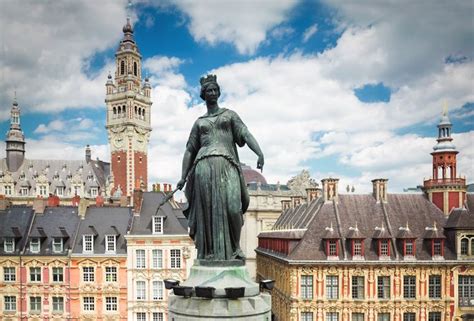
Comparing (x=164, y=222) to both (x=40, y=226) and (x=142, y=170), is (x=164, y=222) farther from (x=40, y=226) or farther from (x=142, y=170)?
(x=142, y=170)

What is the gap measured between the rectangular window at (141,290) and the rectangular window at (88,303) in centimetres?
334

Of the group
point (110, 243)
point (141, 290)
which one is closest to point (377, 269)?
point (141, 290)

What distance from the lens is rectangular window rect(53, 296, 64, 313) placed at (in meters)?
28.2

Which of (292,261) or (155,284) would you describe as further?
(155,284)

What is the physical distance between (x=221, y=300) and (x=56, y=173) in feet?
242

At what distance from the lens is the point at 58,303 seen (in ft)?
92.4

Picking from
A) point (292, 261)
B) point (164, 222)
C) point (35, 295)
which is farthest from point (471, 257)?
point (35, 295)

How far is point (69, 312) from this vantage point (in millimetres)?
27875

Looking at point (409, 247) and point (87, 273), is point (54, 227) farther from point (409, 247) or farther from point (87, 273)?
point (409, 247)

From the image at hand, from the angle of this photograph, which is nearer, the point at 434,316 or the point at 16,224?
the point at 434,316

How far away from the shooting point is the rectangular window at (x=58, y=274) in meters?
28.4

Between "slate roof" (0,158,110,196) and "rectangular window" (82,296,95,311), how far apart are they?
45.0m

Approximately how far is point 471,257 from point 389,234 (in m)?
5.74

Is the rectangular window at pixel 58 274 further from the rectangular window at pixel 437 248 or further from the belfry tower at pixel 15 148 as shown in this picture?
the belfry tower at pixel 15 148
